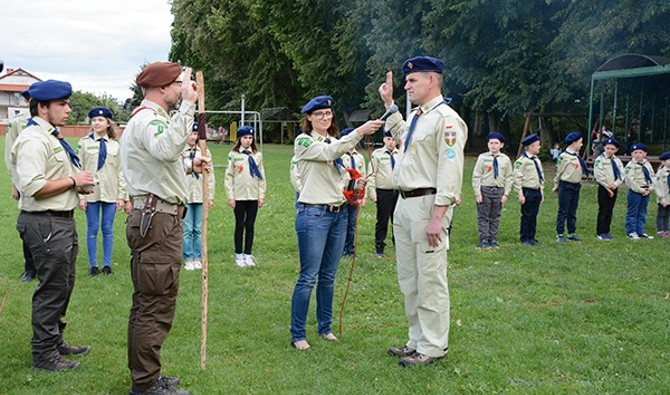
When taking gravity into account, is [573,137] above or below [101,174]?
above

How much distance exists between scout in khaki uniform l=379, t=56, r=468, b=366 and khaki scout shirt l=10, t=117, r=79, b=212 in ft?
8.97

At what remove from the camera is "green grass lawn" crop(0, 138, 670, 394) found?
514 cm

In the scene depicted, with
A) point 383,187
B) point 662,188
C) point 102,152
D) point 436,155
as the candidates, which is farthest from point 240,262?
point 662,188

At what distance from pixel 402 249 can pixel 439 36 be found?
2126cm

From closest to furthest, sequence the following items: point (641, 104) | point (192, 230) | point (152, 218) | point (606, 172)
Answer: point (152, 218), point (192, 230), point (606, 172), point (641, 104)

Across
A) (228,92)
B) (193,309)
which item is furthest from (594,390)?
(228,92)

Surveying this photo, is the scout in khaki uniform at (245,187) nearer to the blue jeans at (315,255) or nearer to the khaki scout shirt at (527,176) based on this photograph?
the blue jeans at (315,255)

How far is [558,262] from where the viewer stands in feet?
32.5

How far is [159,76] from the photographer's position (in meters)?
4.57

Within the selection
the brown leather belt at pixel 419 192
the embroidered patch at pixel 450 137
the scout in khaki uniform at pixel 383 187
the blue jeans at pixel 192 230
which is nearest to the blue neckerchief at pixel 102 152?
the blue jeans at pixel 192 230

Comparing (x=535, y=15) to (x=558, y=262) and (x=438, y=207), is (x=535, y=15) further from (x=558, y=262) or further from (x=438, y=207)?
(x=438, y=207)

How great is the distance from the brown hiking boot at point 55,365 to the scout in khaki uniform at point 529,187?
8.41 meters

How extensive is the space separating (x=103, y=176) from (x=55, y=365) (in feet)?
12.7

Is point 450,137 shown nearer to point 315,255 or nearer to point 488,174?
point 315,255
